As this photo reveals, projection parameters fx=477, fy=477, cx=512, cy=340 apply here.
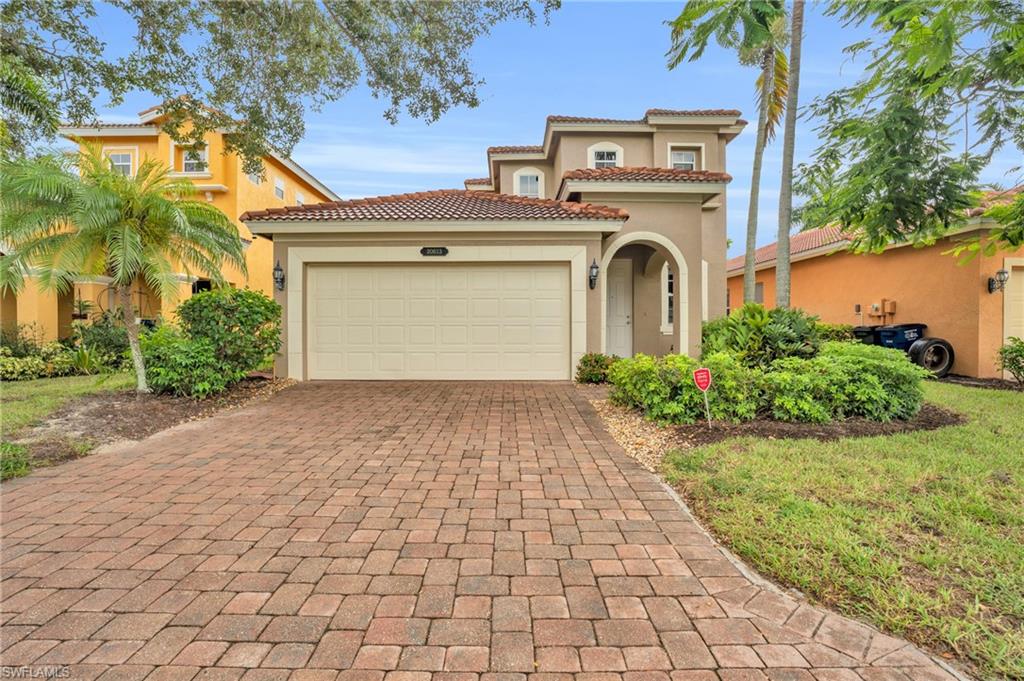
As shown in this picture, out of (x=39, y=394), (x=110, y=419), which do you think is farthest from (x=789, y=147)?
(x=39, y=394)

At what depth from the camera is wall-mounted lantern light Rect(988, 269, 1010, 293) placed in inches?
409

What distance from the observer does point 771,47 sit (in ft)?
44.4

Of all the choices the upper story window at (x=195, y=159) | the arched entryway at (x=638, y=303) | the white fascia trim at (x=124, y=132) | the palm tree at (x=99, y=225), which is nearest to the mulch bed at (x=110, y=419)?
the palm tree at (x=99, y=225)

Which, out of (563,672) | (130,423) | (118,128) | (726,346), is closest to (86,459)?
(130,423)

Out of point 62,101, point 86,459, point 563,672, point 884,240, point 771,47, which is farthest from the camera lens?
point 771,47

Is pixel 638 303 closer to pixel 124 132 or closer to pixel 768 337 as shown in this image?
pixel 768 337

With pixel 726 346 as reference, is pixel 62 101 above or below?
above

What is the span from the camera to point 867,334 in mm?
12352

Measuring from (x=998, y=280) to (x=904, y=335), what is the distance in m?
1.99

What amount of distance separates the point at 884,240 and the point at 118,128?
22249 millimetres

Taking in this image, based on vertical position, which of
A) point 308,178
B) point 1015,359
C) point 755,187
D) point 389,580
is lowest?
point 389,580

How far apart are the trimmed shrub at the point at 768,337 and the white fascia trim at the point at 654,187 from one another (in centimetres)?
463

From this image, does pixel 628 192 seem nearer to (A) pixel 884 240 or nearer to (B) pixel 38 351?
(A) pixel 884 240

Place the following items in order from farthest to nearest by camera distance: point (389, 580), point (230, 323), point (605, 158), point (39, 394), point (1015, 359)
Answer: point (605, 158) → point (1015, 359) → point (230, 323) → point (39, 394) → point (389, 580)
